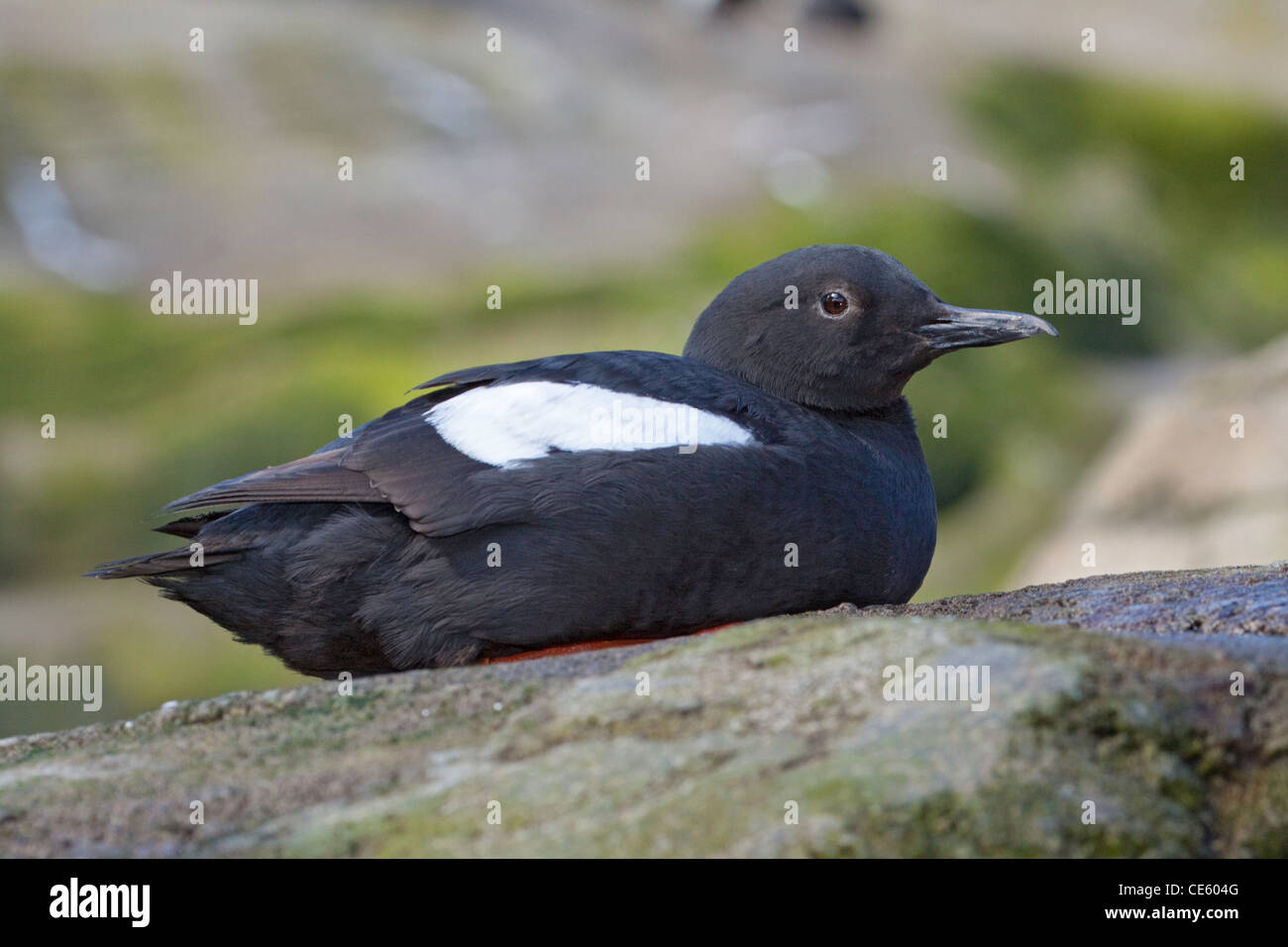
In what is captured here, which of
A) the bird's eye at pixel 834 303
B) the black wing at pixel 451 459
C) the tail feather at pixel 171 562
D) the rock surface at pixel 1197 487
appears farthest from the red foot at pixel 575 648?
the rock surface at pixel 1197 487

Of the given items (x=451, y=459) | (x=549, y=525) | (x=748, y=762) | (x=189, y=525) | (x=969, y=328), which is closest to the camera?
(x=748, y=762)

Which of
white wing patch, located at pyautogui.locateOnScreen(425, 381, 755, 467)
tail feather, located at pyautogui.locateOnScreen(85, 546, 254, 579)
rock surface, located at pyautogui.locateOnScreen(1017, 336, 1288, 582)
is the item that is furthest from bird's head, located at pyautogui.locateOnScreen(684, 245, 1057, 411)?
rock surface, located at pyautogui.locateOnScreen(1017, 336, 1288, 582)

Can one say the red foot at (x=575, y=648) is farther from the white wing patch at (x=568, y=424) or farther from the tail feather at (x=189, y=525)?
the tail feather at (x=189, y=525)

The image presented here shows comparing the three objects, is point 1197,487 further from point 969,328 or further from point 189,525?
point 189,525

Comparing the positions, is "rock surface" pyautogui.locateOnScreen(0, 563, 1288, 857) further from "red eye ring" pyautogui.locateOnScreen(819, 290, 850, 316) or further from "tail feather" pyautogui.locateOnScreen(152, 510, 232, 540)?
"red eye ring" pyautogui.locateOnScreen(819, 290, 850, 316)

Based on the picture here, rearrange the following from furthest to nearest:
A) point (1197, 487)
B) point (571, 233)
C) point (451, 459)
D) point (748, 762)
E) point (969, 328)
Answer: point (571, 233) < point (1197, 487) < point (969, 328) < point (451, 459) < point (748, 762)

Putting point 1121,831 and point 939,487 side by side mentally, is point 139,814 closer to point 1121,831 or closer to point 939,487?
point 1121,831

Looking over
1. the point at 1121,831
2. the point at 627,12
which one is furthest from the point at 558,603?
the point at 627,12

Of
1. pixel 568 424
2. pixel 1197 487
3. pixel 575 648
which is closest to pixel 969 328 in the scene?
pixel 568 424
